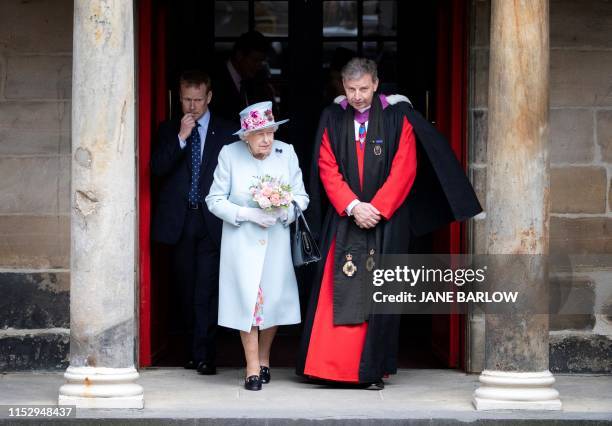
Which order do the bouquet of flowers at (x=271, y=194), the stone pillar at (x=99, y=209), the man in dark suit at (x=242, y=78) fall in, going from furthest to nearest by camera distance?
the man in dark suit at (x=242, y=78) → the bouquet of flowers at (x=271, y=194) → the stone pillar at (x=99, y=209)

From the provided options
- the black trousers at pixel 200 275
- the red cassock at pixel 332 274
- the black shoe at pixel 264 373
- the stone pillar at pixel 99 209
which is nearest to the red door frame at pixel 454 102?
the red cassock at pixel 332 274

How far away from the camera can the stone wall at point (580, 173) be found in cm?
996

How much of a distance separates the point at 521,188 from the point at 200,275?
2323mm

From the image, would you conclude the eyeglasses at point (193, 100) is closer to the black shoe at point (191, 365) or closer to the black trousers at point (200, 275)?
the black trousers at point (200, 275)

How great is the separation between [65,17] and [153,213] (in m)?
1.42

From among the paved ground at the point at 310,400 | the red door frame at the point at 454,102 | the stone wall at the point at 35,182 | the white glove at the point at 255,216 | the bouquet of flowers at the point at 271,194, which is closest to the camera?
the paved ground at the point at 310,400

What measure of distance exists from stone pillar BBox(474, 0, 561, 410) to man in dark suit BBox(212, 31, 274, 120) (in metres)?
2.72

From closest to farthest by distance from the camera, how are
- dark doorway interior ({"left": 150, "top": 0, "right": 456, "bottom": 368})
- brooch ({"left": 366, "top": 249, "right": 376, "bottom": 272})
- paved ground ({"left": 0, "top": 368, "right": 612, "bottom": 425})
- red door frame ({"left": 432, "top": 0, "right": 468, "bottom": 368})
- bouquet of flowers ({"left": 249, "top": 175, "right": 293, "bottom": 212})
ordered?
1. paved ground ({"left": 0, "top": 368, "right": 612, "bottom": 425})
2. bouquet of flowers ({"left": 249, "top": 175, "right": 293, "bottom": 212})
3. brooch ({"left": 366, "top": 249, "right": 376, "bottom": 272})
4. red door frame ({"left": 432, "top": 0, "right": 468, "bottom": 368})
5. dark doorway interior ({"left": 150, "top": 0, "right": 456, "bottom": 368})

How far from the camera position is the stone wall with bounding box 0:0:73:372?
9.89 m

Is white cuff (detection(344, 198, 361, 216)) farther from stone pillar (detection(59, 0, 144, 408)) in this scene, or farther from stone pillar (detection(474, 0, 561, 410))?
stone pillar (detection(59, 0, 144, 408))

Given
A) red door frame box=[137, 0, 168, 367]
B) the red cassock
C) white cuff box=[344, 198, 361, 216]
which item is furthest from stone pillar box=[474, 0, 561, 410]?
red door frame box=[137, 0, 168, 367]

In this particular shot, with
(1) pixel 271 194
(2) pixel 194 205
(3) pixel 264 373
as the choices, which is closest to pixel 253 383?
(3) pixel 264 373

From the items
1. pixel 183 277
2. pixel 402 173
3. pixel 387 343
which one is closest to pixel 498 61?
pixel 402 173

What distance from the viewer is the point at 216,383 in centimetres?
953
